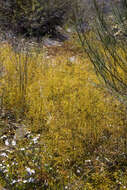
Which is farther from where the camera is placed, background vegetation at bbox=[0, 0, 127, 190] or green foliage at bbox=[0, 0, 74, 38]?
green foliage at bbox=[0, 0, 74, 38]

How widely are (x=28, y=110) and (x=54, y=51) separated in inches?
148

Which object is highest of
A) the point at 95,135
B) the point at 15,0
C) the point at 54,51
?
the point at 95,135

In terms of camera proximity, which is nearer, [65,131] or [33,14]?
[65,131]

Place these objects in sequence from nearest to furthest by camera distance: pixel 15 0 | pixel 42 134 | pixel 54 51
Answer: pixel 42 134 → pixel 54 51 → pixel 15 0

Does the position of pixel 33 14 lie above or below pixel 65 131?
below

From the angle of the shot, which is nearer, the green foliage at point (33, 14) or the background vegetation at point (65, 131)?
the background vegetation at point (65, 131)

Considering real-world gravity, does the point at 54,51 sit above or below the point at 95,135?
below

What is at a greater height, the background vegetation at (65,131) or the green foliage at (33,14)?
the background vegetation at (65,131)

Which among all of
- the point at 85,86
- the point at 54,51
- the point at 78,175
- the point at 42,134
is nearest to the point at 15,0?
the point at 54,51

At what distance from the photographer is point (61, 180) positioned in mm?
2279

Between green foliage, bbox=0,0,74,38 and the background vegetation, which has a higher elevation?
the background vegetation

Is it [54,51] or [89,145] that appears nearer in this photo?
[89,145]

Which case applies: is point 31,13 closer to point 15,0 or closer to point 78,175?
point 15,0

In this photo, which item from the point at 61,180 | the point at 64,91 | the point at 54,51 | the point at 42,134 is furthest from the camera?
the point at 54,51
